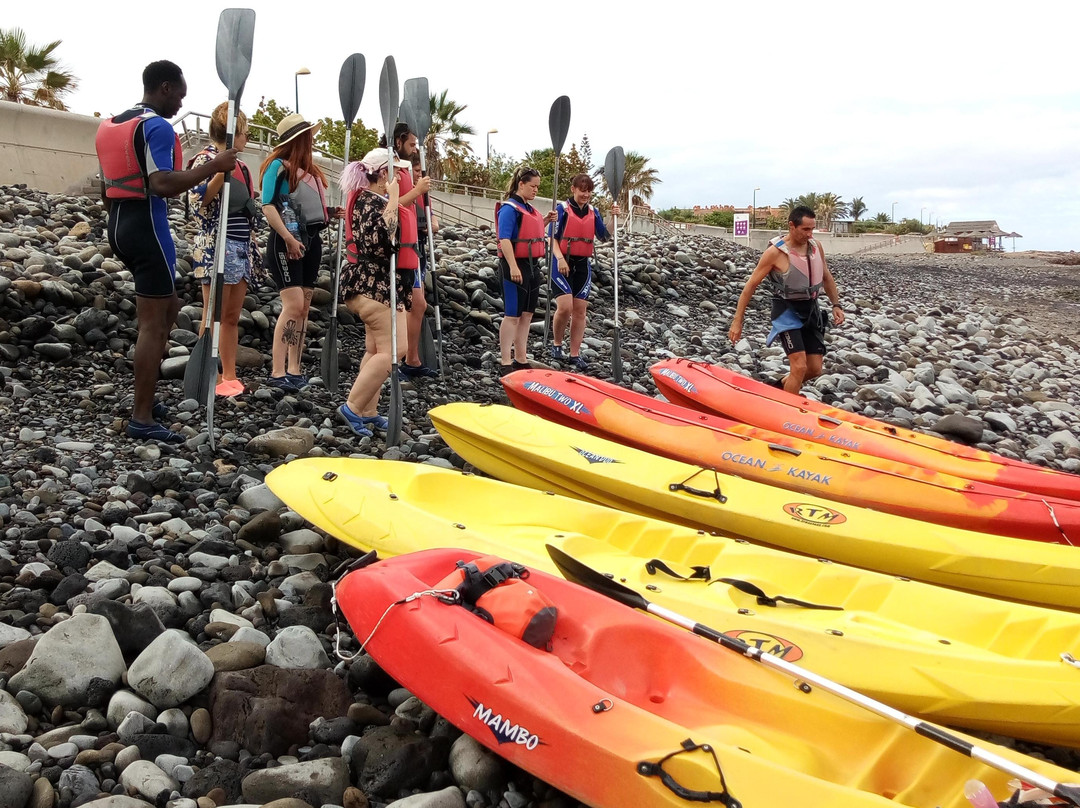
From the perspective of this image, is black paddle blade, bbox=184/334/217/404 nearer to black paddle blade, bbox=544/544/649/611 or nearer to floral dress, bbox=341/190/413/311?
floral dress, bbox=341/190/413/311

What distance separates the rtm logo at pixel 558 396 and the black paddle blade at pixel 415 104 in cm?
276

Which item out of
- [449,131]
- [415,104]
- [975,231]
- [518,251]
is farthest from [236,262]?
[975,231]

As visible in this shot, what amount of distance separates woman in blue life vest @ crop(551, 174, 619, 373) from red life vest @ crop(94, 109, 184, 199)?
3.65 m

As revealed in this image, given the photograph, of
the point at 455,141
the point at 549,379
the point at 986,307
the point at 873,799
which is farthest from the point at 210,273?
the point at 455,141

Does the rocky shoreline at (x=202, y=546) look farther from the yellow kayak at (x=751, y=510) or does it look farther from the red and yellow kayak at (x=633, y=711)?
the yellow kayak at (x=751, y=510)

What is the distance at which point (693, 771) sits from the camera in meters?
2.04

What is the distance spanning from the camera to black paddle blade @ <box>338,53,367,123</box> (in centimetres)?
664

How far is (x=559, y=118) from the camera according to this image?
27.9 feet

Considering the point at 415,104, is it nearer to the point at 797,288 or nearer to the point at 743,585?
the point at 797,288

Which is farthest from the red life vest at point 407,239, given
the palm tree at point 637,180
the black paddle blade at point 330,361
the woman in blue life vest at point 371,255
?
the palm tree at point 637,180

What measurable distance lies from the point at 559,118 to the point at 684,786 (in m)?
7.50

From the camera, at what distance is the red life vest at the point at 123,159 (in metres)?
4.22

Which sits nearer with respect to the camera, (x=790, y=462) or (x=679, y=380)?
(x=790, y=462)

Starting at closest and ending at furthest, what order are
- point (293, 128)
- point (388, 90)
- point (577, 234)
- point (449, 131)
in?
point (293, 128) → point (388, 90) → point (577, 234) → point (449, 131)
